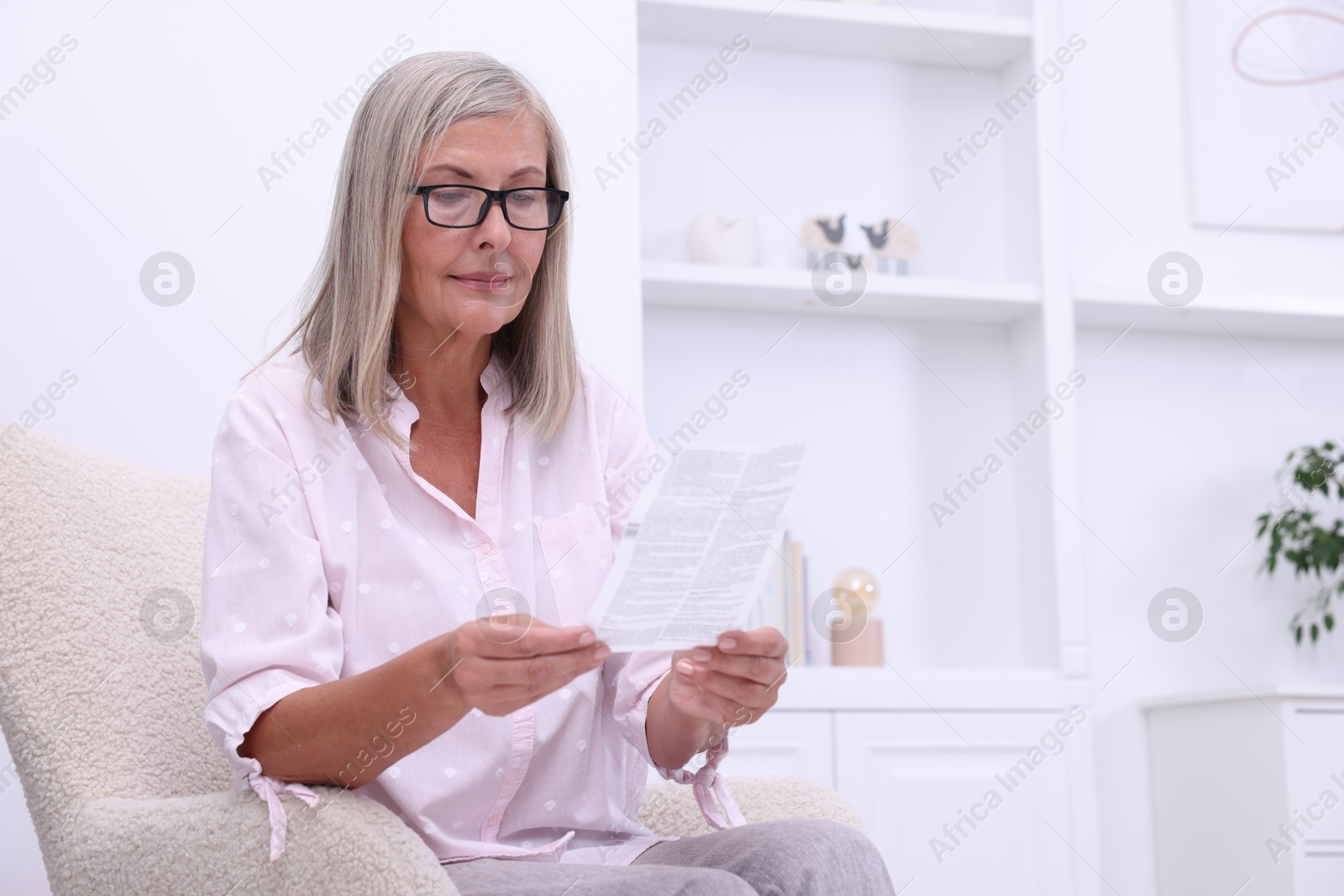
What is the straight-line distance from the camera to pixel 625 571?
87cm

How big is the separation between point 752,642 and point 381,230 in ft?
1.78

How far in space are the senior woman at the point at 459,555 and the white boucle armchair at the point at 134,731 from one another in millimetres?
51

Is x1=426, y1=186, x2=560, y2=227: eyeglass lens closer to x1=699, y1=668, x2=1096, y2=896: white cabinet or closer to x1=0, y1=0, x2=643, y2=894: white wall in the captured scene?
x1=0, y1=0, x2=643, y2=894: white wall

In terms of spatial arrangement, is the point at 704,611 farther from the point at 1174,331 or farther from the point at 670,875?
the point at 1174,331

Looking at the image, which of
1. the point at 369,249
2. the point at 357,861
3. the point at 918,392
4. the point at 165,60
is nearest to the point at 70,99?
the point at 165,60

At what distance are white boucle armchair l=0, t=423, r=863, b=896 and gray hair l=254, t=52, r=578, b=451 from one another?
0.25 meters

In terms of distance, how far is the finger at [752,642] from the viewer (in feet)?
3.34

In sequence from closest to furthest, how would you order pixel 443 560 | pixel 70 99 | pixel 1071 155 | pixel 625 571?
pixel 625 571
pixel 443 560
pixel 70 99
pixel 1071 155

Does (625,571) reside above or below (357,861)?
above

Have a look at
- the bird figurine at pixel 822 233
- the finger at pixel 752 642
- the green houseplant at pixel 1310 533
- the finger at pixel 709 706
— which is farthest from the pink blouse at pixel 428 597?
the green houseplant at pixel 1310 533

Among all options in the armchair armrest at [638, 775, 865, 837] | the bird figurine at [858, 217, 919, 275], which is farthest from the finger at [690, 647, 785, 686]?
the bird figurine at [858, 217, 919, 275]

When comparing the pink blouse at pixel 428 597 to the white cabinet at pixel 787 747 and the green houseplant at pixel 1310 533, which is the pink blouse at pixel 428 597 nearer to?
the white cabinet at pixel 787 747

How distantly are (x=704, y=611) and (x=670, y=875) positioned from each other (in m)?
0.21

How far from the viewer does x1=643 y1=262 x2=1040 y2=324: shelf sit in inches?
95.5
